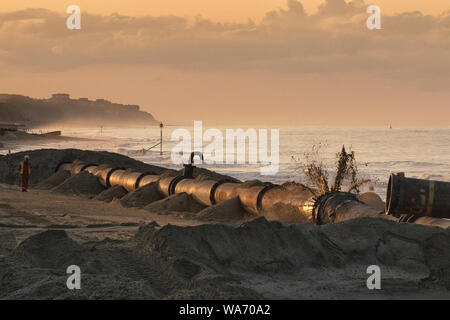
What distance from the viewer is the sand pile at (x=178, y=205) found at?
15539 millimetres

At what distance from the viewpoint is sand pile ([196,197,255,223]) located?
1397cm

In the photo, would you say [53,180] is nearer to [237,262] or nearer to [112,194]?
[112,194]

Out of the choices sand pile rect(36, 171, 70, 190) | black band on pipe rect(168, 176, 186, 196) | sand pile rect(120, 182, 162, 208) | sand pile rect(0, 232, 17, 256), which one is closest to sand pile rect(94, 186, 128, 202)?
sand pile rect(120, 182, 162, 208)

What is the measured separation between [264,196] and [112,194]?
6.89 meters

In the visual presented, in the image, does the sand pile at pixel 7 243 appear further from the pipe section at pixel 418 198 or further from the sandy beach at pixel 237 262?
the pipe section at pixel 418 198

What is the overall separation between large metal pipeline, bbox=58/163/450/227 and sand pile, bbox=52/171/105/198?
3.71ft

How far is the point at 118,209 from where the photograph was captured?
Answer: 52.5 feet

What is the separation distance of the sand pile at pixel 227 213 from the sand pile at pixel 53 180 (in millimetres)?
10155

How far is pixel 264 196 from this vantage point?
45.0 ft

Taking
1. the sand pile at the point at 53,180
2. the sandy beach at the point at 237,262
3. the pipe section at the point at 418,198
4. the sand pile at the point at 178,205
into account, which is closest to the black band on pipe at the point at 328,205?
the pipe section at the point at 418,198

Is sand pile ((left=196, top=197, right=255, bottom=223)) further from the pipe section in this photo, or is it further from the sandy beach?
the pipe section

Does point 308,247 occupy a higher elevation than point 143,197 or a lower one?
higher

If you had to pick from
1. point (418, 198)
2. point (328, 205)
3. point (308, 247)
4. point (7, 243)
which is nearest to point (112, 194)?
point (328, 205)

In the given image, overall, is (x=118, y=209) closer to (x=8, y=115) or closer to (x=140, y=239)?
(x=140, y=239)
